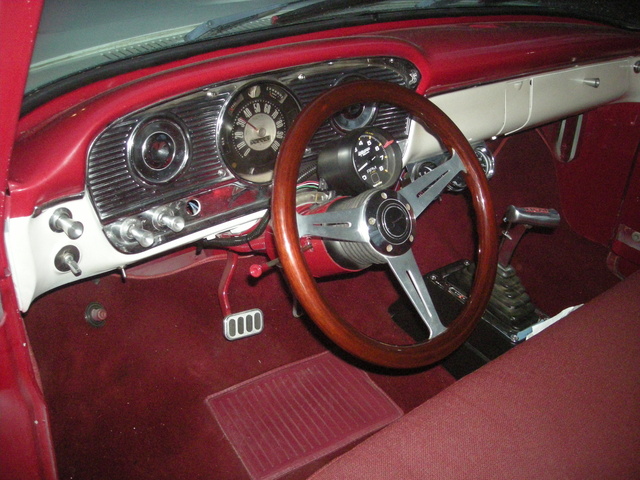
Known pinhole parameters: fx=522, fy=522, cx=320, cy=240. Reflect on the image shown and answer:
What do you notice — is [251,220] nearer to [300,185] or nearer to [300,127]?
[300,185]

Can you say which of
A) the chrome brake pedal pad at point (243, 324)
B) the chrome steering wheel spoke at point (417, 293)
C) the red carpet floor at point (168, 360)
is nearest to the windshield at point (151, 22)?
the chrome steering wheel spoke at point (417, 293)

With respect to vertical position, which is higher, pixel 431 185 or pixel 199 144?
pixel 199 144

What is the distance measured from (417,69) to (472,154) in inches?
16.8

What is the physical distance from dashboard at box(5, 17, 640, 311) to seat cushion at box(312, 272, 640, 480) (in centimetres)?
70

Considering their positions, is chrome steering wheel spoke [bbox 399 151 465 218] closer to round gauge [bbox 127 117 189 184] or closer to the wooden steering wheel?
the wooden steering wheel

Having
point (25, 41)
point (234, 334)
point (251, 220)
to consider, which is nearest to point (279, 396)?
point (234, 334)

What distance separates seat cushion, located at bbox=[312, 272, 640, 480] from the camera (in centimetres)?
104

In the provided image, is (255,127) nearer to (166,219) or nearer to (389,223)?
(166,219)

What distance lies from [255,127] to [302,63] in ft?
0.77

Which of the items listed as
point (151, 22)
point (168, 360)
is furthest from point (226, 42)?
point (168, 360)

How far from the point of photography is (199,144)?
1.50m

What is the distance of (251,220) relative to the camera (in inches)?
67.5

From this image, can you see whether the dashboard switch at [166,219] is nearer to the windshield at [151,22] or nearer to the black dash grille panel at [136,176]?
the black dash grille panel at [136,176]

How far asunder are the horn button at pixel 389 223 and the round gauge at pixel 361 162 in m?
0.22
